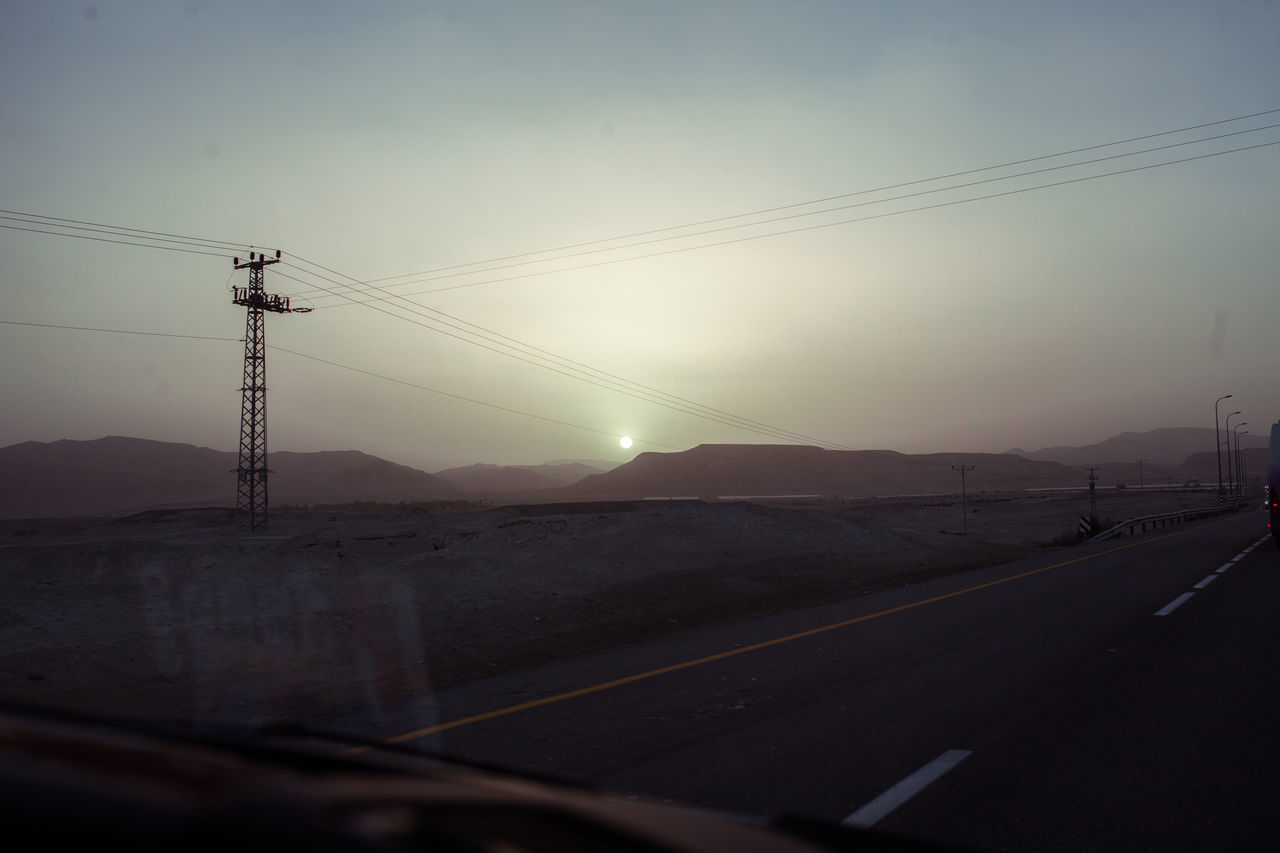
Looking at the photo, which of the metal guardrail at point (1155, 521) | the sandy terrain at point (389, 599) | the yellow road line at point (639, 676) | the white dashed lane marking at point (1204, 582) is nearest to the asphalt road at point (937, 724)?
the yellow road line at point (639, 676)

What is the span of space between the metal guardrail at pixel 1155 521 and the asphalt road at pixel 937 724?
1105 inches

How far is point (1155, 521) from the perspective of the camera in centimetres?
4650

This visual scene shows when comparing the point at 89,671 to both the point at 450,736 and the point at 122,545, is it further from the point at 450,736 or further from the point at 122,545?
the point at 122,545

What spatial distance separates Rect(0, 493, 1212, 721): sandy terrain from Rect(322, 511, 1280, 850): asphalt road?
187 cm

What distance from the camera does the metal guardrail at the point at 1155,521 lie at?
1503 inches

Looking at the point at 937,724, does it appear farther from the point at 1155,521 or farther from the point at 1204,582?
the point at 1155,521

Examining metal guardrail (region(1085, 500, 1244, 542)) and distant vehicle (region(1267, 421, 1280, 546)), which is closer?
distant vehicle (region(1267, 421, 1280, 546))

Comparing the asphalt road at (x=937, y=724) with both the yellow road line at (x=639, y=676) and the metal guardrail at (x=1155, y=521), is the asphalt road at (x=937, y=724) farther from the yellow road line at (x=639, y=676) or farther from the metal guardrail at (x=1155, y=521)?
the metal guardrail at (x=1155, y=521)

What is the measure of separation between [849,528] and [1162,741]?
87.1 ft

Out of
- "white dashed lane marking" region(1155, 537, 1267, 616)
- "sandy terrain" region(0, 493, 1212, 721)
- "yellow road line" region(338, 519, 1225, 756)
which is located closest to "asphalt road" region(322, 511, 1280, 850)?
"yellow road line" region(338, 519, 1225, 756)

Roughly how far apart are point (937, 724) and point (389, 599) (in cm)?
1204

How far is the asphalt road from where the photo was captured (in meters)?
5.15

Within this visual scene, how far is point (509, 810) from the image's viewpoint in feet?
5.43

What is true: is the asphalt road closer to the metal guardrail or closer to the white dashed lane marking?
the white dashed lane marking
